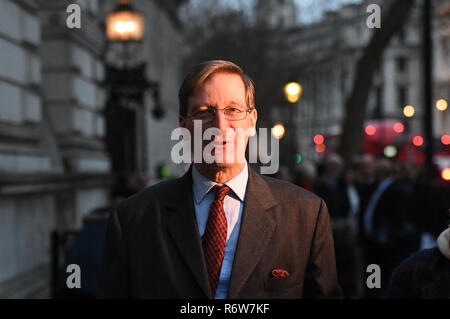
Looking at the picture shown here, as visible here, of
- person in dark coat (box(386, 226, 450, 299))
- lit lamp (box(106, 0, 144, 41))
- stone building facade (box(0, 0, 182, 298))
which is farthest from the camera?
lit lamp (box(106, 0, 144, 41))

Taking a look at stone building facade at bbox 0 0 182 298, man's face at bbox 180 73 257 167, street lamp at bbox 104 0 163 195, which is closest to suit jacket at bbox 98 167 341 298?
man's face at bbox 180 73 257 167

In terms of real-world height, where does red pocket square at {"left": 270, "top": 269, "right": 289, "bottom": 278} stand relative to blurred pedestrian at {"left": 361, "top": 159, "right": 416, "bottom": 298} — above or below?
above

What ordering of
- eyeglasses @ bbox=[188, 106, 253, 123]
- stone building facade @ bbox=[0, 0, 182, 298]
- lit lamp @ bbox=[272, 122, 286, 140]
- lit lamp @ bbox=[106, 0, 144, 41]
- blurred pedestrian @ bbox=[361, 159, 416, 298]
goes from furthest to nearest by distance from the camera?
lit lamp @ bbox=[106, 0, 144, 41] < blurred pedestrian @ bbox=[361, 159, 416, 298] < stone building facade @ bbox=[0, 0, 182, 298] < lit lamp @ bbox=[272, 122, 286, 140] < eyeglasses @ bbox=[188, 106, 253, 123]

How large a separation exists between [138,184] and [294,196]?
9.29 m

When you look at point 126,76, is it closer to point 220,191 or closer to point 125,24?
point 125,24

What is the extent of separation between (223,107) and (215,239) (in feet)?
1.71

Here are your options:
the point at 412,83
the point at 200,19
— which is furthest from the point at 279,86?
the point at 412,83

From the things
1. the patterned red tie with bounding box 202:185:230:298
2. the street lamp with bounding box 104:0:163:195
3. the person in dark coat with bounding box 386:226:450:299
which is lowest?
the person in dark coat with bounding box 386:226:450:299

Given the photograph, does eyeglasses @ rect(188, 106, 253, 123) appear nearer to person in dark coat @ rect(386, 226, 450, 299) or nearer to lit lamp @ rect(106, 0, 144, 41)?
person in dark coat @ rect(386, 226, 450, 299)

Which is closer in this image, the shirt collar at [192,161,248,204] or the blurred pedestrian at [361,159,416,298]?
the shirt collar at [192,161,248,204]

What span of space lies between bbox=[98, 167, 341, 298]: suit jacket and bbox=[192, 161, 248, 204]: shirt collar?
30 millimetres

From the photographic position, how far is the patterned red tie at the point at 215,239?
2.51 meters

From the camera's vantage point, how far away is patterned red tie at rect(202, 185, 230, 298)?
2510 mm
